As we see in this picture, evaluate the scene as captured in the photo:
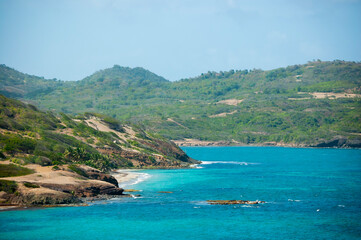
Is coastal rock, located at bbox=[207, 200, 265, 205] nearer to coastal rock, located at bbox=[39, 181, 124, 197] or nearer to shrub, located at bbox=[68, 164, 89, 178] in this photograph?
coastal rock, located at bbox=[39, 181, 124, 197]

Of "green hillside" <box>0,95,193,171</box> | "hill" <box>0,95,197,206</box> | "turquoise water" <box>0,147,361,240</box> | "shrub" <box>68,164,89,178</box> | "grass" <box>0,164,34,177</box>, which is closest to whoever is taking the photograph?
"turquoise water" <box>0,147,361,240</box>

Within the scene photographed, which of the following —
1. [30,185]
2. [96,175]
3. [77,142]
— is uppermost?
[77,142]

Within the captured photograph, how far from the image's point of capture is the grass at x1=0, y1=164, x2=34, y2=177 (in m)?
68.6

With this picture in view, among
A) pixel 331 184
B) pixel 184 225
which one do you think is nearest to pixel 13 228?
pixel 184 225

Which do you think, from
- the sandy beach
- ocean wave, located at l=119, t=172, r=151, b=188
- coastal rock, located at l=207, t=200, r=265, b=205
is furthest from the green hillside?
coastal rock, located at l=207, t=200, r=265, b=205

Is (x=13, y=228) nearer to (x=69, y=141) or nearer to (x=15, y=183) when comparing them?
(x=15, y=183)

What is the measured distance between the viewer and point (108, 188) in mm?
73875

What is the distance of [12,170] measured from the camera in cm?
7000

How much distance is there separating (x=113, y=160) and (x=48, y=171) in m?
44.5

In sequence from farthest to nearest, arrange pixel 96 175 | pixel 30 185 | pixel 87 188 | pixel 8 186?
pixel 96 175 → pixel 87 188 → pixel 30 185 → pixel 8 186

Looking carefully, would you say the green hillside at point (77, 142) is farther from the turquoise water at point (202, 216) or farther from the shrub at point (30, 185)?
the turquoise water at point (202, 216)

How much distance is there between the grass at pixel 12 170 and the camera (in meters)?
68.6

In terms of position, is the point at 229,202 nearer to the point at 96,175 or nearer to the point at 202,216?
the point at 202,216

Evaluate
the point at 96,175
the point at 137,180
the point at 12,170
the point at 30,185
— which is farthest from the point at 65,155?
the point at 30,185
